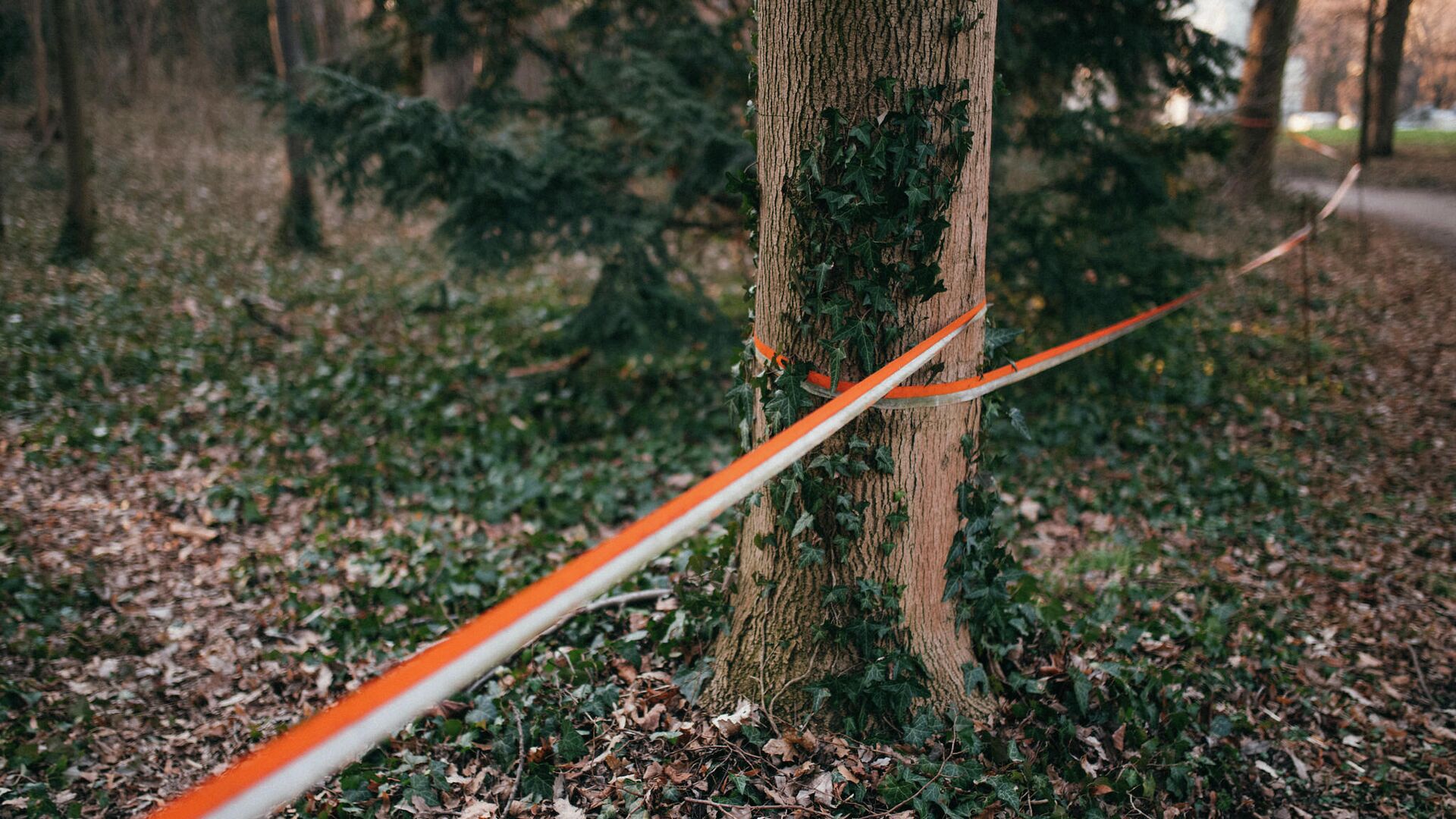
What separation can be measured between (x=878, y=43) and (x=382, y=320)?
8.84 meters

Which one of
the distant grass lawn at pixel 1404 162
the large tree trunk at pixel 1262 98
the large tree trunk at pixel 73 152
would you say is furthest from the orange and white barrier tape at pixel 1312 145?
the large tree trunk at pixel 73 152

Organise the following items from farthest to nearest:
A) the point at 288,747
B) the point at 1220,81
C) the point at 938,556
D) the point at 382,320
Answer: the point at 382,320 → the point at 1220,81 → the point at 938,556 → the point at 288,747

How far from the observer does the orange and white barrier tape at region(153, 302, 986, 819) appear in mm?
1346

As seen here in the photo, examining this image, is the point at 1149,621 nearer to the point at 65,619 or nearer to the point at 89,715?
the point at 89,715

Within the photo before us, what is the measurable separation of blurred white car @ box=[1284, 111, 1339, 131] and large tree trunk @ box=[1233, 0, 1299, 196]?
19.1 m

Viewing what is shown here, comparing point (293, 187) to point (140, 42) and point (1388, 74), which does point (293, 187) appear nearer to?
point (140, 42)

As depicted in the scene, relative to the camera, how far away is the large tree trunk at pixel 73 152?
1029cm

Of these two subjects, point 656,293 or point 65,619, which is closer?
point 65,619

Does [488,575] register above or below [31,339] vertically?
below

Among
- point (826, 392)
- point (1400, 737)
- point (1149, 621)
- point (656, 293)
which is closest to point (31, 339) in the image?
point (656, 293)

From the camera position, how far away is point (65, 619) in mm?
4199

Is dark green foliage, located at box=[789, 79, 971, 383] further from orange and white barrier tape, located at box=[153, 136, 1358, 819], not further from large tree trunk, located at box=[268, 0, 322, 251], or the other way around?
large tree trunk, located at box=[268, 0, 322, 251]

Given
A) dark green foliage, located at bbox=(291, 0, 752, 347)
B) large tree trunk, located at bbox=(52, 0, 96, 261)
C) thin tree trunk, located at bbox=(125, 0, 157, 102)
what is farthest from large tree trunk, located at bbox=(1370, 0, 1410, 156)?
thin tree trunk, located at bbox=(125, 0, 157, 102)

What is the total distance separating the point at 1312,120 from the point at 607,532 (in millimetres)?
40925
